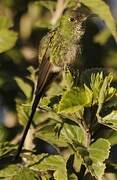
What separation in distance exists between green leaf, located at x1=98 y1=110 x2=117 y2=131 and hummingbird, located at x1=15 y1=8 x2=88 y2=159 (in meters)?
0.18

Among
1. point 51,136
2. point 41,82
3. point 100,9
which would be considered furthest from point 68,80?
point 100,9

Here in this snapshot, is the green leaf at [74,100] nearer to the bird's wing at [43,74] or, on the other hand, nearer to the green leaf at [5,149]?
the bird's wing at [43,74]

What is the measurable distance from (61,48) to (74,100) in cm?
26

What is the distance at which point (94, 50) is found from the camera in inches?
86.3

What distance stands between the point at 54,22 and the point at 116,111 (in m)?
0.58

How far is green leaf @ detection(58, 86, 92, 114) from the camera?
52.7 inches

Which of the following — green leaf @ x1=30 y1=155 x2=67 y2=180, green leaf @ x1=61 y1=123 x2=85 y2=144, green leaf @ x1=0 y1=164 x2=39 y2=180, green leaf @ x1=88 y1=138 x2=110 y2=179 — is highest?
green leaf @ x1=61 y1=123 x2=85 y2=144

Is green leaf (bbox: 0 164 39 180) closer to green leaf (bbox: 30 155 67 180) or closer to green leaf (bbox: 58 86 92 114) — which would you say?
green leaf (bbox: 30 155 67 180)

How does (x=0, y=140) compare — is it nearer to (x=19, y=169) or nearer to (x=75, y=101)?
(x=19, y=169)

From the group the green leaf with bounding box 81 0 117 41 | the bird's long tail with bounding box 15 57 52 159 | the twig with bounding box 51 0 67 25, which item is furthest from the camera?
the twig with bounding box 51 0 67 25

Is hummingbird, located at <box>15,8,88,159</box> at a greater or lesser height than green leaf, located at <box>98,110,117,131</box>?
greater

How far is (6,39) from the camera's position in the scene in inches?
70.1

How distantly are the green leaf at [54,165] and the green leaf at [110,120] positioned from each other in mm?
145

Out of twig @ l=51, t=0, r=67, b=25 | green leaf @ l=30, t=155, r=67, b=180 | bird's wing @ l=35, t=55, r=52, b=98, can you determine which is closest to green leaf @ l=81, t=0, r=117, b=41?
twig @ l=51, t=0, r=67, b=25
